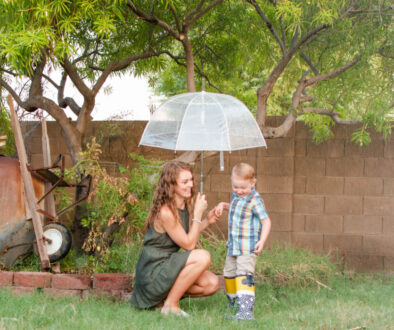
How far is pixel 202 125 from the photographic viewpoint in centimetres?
413

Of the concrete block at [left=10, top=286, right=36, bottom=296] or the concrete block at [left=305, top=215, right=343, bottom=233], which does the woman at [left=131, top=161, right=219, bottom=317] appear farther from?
the concrete block at [left=305, top=215, right=343, bottom=233]

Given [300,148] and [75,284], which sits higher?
[300,148]

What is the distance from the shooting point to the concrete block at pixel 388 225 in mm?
6188

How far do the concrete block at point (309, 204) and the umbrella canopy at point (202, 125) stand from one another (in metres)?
2.24

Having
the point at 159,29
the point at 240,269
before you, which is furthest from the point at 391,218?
the point at 159,29

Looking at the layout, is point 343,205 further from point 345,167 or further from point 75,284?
point 75,284

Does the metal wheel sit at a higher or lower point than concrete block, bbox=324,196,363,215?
lower

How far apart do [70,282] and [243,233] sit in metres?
1.71

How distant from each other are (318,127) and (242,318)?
2770mm

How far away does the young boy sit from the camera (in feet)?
13.0

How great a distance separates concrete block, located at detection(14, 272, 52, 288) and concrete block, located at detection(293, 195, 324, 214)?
310 centimetres

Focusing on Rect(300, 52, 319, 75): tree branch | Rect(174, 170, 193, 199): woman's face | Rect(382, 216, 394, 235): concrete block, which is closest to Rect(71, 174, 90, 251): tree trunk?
Rect(174, 170, 193, 199): woman's face

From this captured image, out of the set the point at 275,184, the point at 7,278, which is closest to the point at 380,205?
the point at 275,184

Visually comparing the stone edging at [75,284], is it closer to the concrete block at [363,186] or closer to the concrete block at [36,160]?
the concrete block at [36,160]
